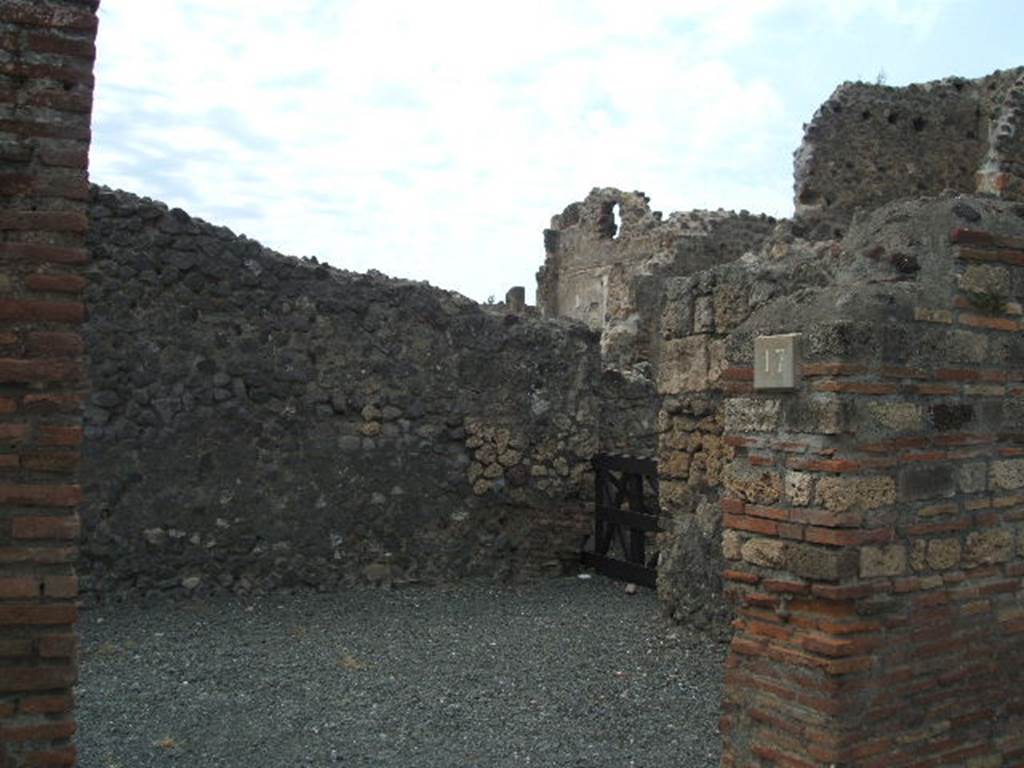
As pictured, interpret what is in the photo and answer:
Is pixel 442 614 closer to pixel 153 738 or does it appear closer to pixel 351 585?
pixel 351 585

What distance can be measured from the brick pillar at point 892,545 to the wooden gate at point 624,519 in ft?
14.3

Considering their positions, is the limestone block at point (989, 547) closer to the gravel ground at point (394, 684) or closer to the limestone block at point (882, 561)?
the limestone block at point (882, 561)

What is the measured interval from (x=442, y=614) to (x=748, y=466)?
4.22 meters

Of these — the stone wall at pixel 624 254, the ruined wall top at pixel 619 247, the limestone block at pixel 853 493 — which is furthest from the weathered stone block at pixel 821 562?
the ruined wall top at pixel 619 247

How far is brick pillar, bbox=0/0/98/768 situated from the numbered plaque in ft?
8.14

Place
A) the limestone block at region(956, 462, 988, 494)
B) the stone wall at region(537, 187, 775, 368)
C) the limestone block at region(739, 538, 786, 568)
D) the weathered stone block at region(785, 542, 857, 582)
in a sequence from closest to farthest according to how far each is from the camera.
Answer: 1. the weathered stone block at region(785, 542, 857, 582)
2. the limestone block at region(739, 538, 786, 568)
3. the limestone block at region(956, 462, 988, 494)
4. the stone wall at region(537, 187, 775, 368)

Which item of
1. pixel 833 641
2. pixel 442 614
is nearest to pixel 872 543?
pixel 833 641

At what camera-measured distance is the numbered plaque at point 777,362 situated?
3.88m

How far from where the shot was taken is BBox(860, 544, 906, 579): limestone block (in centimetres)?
375

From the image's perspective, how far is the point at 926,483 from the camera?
12.9 feet

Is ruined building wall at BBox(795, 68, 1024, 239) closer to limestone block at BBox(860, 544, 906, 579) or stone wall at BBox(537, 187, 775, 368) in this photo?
stone wall at BBox(537, 187, 775, 368)

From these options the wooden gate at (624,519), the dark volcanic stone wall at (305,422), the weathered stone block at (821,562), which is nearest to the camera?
the weathered stone block at (821,562)

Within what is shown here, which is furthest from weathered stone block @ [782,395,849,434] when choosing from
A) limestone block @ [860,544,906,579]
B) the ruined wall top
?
the ruined wall top

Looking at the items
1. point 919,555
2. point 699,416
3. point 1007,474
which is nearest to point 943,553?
point 919,555
